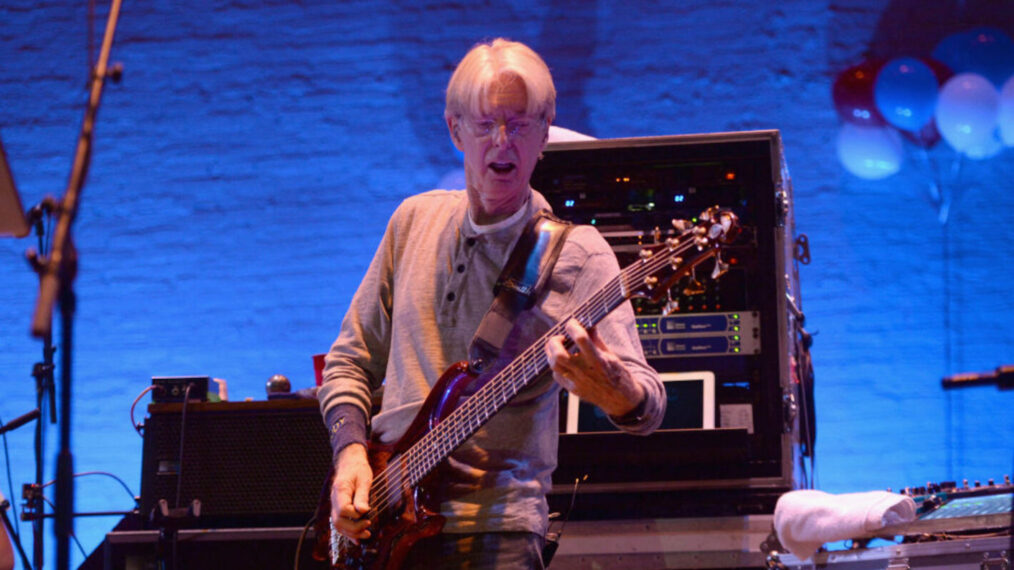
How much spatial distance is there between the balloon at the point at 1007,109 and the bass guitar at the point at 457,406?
3139 mm

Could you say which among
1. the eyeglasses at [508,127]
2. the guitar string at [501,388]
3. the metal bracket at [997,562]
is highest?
the eyeglasses at [508,127]

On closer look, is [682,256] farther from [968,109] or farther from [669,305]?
[968,109]

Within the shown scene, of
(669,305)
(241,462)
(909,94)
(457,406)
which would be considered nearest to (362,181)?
(241,462)

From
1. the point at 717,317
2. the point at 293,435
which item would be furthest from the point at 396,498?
the point at 717,317

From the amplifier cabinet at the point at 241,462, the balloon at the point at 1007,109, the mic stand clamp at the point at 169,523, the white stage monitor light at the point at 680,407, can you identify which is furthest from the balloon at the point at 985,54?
the mic stand clamp at the point at 169,523

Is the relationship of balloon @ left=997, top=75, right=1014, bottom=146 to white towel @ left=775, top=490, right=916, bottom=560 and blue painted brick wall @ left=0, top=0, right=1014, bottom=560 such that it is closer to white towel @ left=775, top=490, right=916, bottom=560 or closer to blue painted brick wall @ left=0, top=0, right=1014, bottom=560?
blue painted brick wall @ left=0, top=0, right=1014, bottom=560

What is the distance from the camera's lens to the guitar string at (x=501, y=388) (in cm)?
200

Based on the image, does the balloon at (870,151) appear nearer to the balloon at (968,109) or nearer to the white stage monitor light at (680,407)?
the balloon at (968,109)

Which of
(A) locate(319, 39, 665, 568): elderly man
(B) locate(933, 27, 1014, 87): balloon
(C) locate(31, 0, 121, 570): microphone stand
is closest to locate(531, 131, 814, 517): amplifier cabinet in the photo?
(A) locate(319, 39, 665, 568): elderly man

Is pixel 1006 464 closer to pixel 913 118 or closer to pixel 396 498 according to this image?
pixel 913 118

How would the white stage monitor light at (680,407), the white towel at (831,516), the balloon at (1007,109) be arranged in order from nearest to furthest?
the white towel at (831,516) → the white stage monitor light at (680,407) → the balloon at (1007,109)

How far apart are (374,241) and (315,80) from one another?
100 cm

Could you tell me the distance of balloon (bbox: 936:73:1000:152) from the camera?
4520mm

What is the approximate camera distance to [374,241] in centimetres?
545
